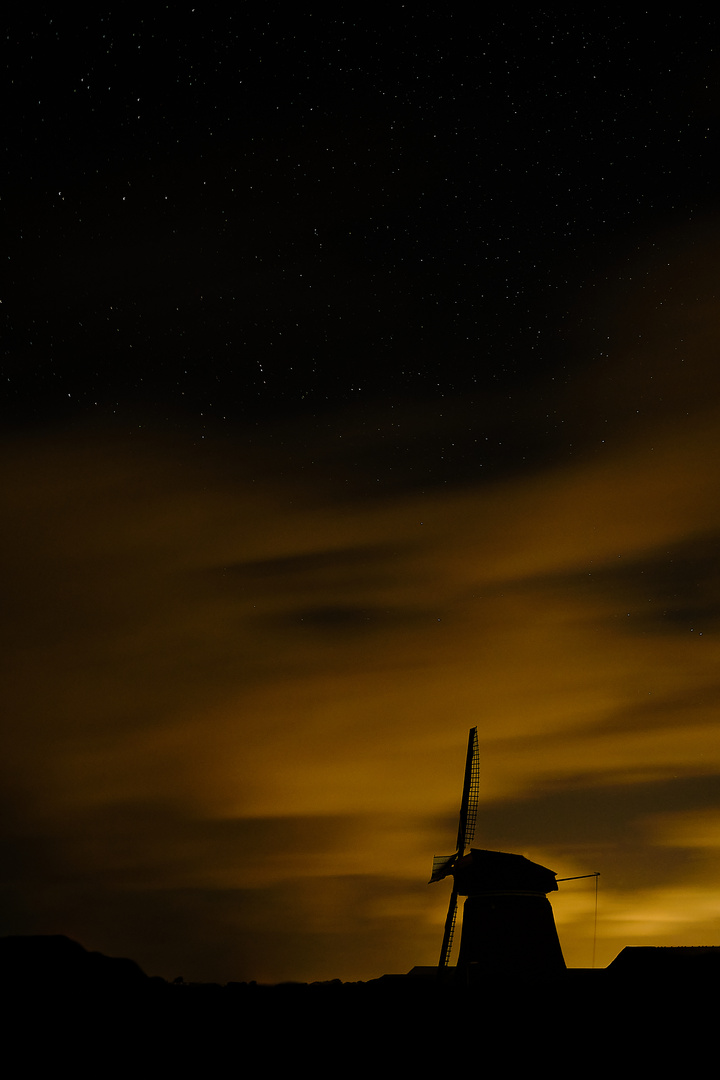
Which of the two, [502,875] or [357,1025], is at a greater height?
[502,875]

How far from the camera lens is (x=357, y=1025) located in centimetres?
1820

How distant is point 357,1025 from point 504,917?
24.8 metres

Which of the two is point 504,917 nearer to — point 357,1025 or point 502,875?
point 502,875

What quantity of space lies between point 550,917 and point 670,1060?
25777mm

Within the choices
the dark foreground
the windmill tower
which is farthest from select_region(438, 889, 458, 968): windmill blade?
the dark foreground

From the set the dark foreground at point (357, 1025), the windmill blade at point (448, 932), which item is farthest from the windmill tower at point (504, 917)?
the dark foreground at point (357, 1025)

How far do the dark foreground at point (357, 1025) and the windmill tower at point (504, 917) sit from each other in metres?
22.7

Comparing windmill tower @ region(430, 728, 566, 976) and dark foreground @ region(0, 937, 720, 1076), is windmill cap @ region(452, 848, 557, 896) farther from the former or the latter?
dark foreground @ region(0, 937, 720, 1076)

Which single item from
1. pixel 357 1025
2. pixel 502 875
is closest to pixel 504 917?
pixel 502 875

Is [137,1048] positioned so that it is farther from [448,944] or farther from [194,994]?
[448,944]

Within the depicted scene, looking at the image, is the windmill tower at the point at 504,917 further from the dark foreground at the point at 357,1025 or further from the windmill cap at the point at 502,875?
the dark foreground at the point at 357,1025

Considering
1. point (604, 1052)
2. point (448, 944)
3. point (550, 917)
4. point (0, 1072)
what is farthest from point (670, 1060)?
point (448, 944)

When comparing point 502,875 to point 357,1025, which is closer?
point 357,1025

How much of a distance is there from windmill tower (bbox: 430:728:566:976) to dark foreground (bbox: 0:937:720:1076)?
22.7 metres
